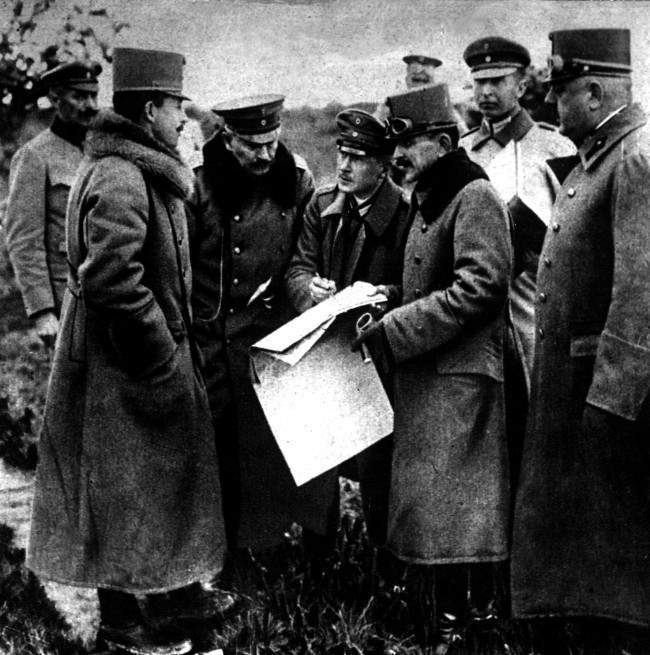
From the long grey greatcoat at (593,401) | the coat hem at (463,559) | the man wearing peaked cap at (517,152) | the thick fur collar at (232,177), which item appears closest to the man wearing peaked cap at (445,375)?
the coat hem at (463,559)

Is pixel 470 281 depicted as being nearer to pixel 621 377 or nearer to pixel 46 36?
pixel 621 377

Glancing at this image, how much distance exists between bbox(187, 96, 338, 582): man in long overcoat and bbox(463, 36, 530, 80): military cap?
915 mm

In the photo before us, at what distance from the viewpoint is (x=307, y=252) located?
404 centimetres

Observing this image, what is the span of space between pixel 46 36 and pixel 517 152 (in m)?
2.29

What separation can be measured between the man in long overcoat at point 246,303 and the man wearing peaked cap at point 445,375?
26.9 inches

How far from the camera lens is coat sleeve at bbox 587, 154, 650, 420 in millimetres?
2842

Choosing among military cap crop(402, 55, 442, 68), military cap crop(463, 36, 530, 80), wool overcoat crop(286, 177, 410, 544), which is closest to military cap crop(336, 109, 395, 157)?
wool overcoat crop(286, 177, 410, 544)

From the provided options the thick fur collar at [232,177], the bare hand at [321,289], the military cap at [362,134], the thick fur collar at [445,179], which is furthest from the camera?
the thick fur collar at [232,177]

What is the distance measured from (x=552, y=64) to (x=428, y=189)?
65 cm

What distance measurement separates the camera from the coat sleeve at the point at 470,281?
330 cm

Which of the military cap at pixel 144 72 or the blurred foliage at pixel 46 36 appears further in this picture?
the blurred foliage at pixel 46 36

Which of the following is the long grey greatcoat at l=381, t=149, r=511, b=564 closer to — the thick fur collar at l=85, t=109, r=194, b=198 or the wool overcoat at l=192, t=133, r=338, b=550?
the wool overcoat at l=192, t=133, r=338, b=550

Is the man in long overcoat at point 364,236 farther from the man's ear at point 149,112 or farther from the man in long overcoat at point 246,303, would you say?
the man's ear at point 149,112

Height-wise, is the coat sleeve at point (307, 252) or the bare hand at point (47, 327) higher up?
the coat sleeve at point (307, 252)
